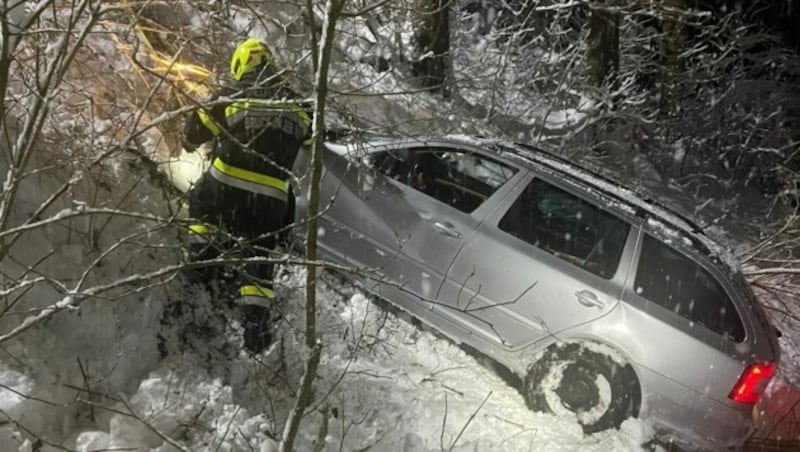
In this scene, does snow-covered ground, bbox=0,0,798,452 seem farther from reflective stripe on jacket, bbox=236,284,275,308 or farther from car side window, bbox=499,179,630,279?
car side window, bbox=499,179,630,279

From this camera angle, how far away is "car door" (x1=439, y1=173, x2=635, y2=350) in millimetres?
4520

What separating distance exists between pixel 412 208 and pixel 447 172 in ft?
1.33

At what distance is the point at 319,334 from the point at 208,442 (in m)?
1.32

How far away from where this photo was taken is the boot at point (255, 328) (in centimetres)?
407

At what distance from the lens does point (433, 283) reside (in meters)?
4.77

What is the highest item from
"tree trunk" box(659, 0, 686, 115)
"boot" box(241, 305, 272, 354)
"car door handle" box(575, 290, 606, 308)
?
"tree trunk" box(659, 0, 686, 115)

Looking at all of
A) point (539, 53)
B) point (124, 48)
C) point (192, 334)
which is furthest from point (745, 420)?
point (539, 53)

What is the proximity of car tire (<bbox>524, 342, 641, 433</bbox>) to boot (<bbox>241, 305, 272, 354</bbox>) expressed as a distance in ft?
6.17

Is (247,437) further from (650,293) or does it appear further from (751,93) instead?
(751,93)

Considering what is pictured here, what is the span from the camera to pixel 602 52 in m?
9.82

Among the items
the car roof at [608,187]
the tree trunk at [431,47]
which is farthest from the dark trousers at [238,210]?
the tree trunk at [431,47]

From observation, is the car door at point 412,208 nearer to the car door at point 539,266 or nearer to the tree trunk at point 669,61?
the car door at point 539,266

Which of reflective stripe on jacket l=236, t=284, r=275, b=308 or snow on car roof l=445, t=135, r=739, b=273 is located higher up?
snow on car roof l=445, t=135, r=739, b=273

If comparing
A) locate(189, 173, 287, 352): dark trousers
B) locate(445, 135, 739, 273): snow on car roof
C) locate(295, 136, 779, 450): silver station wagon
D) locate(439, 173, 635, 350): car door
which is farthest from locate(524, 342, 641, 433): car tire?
locate(189, 173, 287, 352): dark trousers
